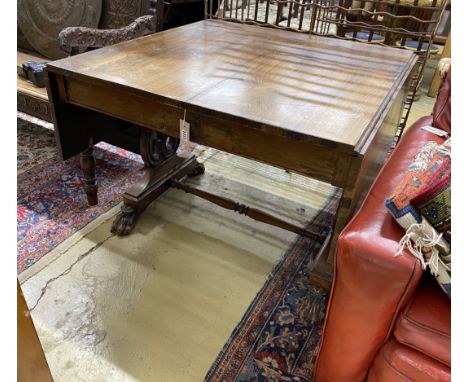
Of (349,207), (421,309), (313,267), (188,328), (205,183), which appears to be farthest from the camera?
(205,183)

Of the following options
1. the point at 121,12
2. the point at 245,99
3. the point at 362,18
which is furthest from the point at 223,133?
the point at 362,18

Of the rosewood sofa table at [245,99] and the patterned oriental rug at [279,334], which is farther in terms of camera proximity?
the patterned oriental rug at [279,334]

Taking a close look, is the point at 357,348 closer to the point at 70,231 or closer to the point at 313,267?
the point at 313,267

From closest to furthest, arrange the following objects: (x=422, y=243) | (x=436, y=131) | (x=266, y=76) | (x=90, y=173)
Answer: (x=422, y=243), (x=266, y=76), (x=436, y=131), (x=90, y=173)

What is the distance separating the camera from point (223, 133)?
1142mm

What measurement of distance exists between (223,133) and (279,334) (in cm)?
75

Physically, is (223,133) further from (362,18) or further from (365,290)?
(362,18)

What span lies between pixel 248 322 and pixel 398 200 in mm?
745

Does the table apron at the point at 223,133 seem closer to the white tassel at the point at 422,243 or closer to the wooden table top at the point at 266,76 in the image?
the wooden table top at the point at 266,76

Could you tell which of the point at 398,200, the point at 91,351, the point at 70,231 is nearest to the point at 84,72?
the point at 70,231

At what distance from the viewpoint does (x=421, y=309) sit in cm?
92

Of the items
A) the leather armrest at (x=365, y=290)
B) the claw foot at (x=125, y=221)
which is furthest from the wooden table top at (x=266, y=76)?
the claw foot at (x=125, y=221)

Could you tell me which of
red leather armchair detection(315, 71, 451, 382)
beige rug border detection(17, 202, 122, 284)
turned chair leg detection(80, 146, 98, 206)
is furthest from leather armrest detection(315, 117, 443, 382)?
turned chair leg detection(80, 146, 98, 206)

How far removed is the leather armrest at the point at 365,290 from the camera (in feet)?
2.91
